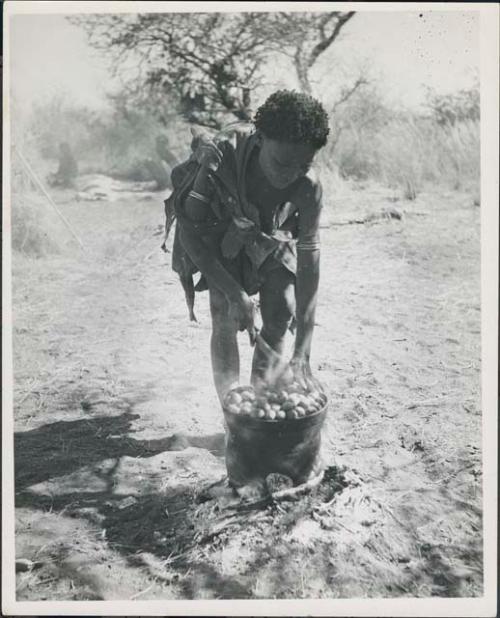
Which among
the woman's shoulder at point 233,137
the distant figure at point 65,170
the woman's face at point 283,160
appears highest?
the distant figure at point 65,170

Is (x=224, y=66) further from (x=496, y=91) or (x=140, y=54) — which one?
(x=496, y=91)

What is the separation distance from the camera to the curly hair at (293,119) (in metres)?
2.60

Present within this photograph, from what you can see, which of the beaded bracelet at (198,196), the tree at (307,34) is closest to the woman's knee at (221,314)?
the beaded bracelet at (198,196)

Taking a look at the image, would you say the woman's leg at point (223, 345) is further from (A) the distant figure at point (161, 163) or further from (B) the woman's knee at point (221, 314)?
(A) the distant figure at point (161, 163)

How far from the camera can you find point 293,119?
260cm

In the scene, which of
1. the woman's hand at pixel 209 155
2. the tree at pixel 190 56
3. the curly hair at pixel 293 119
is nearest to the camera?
the curly hair at pixel 293 119

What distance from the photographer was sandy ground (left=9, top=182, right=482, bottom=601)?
3.00m

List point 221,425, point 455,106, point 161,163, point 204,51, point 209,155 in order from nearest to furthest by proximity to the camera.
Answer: point 209,155 < point 221,425 < point 455,106 < point 204,51 < point 161,163

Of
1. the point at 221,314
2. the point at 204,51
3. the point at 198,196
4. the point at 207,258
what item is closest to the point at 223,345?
the point at 221,314

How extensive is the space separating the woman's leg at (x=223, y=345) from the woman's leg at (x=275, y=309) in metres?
0.11

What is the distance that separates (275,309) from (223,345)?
0.31 m

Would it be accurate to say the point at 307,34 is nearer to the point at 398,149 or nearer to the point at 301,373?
the point at 398,149

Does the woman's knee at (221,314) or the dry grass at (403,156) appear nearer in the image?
the woman's knee at (221,314)

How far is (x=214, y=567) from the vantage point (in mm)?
2969
